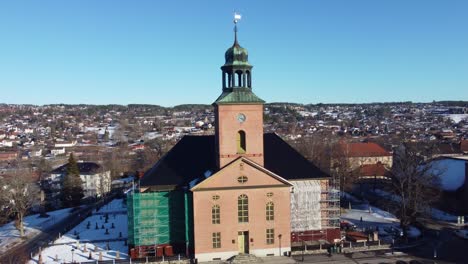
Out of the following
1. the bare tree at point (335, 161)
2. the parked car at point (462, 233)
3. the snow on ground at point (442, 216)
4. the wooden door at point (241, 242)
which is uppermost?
the bare tree at point (335, 161)

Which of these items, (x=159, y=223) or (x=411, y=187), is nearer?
(x=159, y=223)

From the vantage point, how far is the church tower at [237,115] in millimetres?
37531

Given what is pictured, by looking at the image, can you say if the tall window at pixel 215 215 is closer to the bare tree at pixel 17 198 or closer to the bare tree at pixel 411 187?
the bare tree at pixel 411 187

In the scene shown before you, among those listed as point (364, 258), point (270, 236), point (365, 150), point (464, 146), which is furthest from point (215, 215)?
point (464, 146)

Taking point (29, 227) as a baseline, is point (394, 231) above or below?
above

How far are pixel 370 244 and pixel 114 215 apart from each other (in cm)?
3251

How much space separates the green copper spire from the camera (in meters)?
37.7

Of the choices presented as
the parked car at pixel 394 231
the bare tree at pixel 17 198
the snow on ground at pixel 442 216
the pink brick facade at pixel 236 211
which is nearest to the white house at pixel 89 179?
the bare tree at pixel 17 198

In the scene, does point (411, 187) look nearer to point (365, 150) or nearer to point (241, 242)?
point (241, 242)

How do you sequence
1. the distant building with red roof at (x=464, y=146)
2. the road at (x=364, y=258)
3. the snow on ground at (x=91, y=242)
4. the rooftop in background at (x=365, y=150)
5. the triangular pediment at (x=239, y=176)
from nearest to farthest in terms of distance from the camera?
the road at (x=364, y=258) < the triangular pediment at (x=239, y=176) < the snow on ground at (x=91, y=242) < the rooftop in background at (x=365, y=150) < the distant building with red roof at (x=464, y=146)

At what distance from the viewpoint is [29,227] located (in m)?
54.0

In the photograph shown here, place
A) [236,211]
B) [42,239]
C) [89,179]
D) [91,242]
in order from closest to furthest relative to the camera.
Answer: [236,211], [91,242], [42,239], [89,179]

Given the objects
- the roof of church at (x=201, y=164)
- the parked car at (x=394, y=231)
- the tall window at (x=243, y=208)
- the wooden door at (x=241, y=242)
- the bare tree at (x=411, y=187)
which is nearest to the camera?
the tall window at (x=243, y=208)

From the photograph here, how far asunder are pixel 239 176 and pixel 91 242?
57.8ft
